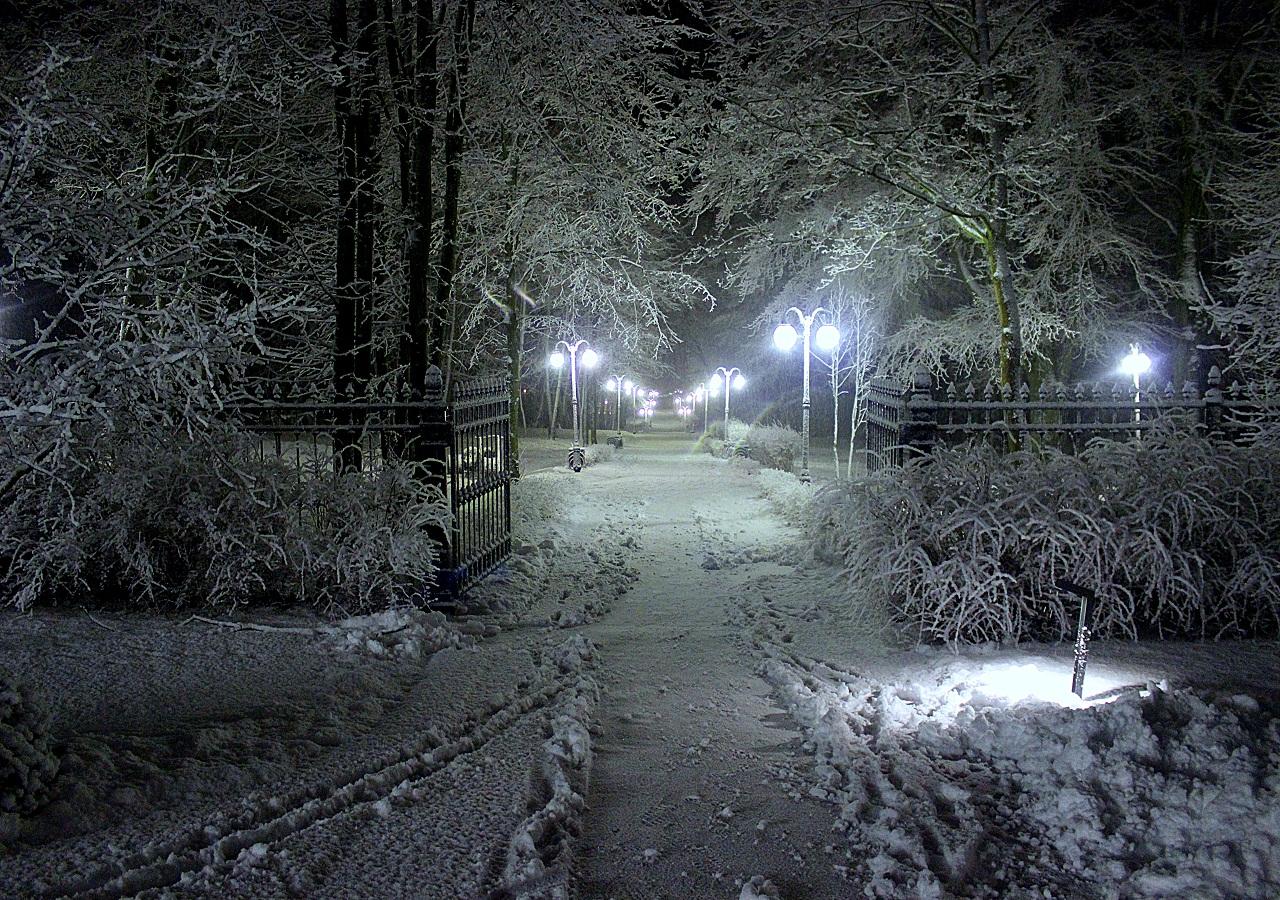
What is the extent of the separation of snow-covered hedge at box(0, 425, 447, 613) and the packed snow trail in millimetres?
2049

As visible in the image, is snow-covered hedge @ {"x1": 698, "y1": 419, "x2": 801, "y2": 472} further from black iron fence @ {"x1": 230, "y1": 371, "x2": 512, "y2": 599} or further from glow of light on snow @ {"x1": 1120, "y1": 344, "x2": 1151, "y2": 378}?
black iron fence @ {"x1": 230, "y1": 371, "x2": 512, "y2": 599}

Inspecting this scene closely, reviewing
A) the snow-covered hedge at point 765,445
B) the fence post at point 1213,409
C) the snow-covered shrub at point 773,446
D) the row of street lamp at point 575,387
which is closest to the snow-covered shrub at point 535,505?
the row of street lamp at point 575,387

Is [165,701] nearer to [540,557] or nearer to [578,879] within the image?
[578,879]

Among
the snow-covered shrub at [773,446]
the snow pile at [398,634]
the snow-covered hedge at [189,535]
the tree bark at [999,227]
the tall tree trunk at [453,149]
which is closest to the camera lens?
the snow pile at [398,634]

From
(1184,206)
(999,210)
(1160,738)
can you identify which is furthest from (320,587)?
(1184,206)

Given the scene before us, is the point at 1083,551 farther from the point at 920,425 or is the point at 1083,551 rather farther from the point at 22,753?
the point at 22,753

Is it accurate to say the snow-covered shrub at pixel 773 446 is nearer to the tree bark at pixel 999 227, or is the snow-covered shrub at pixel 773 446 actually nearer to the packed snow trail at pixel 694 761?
the tree bark at pixel 999 227

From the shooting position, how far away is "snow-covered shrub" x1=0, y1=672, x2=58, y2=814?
328 centimetres

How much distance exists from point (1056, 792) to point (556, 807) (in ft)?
7.18

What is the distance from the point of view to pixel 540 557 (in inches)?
397

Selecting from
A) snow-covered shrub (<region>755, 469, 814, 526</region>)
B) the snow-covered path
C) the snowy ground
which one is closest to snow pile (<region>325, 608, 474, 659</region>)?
the snowy ground

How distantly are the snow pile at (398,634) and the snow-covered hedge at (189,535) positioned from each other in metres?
0.39

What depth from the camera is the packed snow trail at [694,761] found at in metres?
3.30

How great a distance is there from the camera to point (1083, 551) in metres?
6.37
